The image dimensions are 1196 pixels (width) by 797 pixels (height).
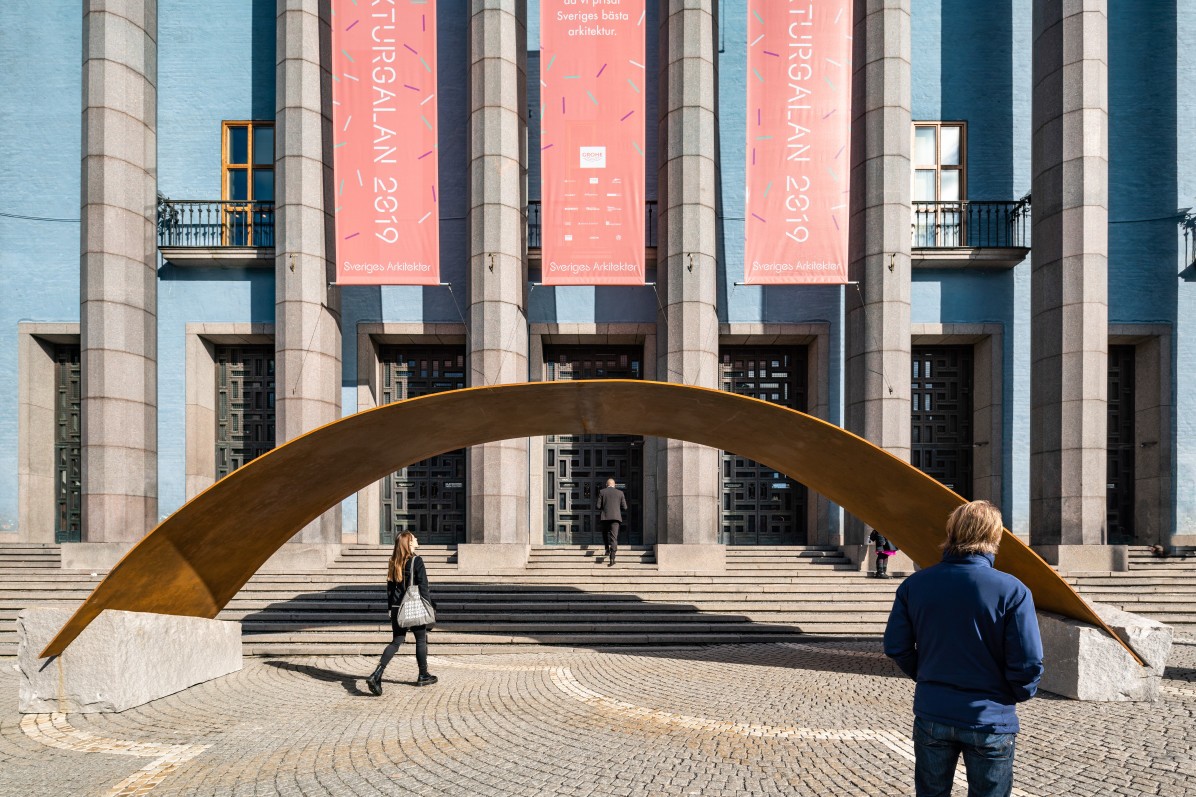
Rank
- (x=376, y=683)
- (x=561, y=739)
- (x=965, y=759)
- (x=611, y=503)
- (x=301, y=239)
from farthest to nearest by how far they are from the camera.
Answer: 1. (x=301, y=239)
2. (x=611, y=503)
3. (x=376, y=683)
4. (x=561, y=739)
5. (x=965, y=759)

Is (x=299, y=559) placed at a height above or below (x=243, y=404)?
below

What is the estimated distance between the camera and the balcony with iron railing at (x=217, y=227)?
20.0 meters

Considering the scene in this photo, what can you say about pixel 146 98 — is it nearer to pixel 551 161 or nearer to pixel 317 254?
pixel 317 254

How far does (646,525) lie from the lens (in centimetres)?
1962

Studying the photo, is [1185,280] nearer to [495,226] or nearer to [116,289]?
[495,226]

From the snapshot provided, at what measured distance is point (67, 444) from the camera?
813 inches

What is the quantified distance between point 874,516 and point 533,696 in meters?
4.89

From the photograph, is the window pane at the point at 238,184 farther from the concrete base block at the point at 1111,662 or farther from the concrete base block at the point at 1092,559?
the concrete base block at the point at 1092,559

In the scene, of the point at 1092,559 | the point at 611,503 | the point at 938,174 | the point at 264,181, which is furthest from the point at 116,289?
the point at 1092,559

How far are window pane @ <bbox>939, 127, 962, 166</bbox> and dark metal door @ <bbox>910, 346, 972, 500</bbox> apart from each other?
485 cm

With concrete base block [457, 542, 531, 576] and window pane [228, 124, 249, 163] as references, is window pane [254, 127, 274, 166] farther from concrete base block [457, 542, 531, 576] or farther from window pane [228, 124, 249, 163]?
concrete base block [457, 542, 531, 576]

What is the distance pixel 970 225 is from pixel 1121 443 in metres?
6.88

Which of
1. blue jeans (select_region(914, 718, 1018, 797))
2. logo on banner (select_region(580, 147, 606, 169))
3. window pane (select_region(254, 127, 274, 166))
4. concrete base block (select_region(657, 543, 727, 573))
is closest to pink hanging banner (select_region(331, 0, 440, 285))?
logo on banner (select_region(580, 147, 606, 169))

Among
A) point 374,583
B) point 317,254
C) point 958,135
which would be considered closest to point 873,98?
point 958,135
